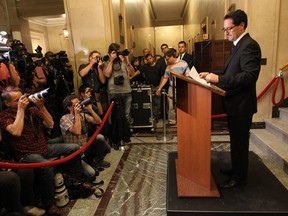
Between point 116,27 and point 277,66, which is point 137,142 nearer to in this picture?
point 116,27

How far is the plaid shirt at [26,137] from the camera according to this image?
6.17ft

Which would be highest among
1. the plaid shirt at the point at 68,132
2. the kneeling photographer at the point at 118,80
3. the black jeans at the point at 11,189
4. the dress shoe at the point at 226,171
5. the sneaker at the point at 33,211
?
the kneeling photographer at the point at 118,80

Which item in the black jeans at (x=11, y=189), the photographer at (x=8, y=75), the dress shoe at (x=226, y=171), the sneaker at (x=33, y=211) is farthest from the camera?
the photographer at (x=8, y=75)

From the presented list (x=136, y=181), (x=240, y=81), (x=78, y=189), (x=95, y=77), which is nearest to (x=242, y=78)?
(x=240, y=81)

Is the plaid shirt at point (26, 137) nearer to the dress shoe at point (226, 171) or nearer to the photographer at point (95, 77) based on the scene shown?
the photographer at point (95, 77)

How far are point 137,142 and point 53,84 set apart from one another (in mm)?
1505

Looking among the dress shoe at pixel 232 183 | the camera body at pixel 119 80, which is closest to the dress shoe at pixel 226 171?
the dress shoe at pixel 232 183

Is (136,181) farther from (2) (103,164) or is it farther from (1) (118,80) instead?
(1) (118,80)

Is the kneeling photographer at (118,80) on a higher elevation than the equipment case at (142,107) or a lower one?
higher

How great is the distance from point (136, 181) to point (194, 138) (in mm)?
963

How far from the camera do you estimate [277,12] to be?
3.26 metres

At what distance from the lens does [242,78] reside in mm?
1615

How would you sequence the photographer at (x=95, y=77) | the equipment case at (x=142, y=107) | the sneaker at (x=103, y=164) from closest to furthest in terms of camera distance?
the sneaker at (x=103, y=164)
the photographer at (x=95, y=77)
the equipment case at (x=142, y=107)

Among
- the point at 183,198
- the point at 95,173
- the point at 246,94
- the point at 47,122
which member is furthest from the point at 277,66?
the point at 47,122
